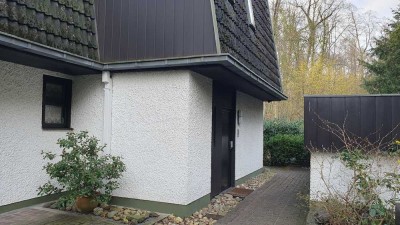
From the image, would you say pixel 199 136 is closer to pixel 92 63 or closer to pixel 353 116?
pixel 92 63

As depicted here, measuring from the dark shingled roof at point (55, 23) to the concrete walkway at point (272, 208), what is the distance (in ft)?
14.7

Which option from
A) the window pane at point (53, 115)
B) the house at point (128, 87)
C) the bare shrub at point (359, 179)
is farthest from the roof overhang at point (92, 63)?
the bare shrub at point (359, 179)

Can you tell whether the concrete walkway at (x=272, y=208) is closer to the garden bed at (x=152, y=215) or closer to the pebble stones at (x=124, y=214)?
the garden bed at (x=152, y=215)

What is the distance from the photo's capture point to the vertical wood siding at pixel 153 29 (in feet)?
20.9

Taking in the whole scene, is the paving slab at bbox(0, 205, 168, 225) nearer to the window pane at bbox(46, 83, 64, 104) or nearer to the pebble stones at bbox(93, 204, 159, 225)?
the pebble stones at bbox(93, 204, 159, 225)

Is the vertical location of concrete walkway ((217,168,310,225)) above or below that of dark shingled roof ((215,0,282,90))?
below

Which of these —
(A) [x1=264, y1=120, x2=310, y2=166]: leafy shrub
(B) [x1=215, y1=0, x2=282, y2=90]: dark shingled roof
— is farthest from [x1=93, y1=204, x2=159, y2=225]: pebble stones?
(A) [x1=264, y1=120, x2=310, y2=166]: leafy shrub

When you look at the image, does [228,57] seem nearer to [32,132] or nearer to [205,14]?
[205,14]

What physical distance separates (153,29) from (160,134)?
210 cm

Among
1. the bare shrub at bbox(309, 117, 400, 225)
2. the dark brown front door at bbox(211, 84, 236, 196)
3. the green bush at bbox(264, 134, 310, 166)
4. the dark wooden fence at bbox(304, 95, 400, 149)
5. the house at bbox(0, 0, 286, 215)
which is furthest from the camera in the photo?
the green bush at bbox(264, 134, 310, 166)

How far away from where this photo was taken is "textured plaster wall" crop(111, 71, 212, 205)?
657 cm

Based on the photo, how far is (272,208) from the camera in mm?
7480

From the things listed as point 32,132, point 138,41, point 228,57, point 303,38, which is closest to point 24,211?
point 32,132

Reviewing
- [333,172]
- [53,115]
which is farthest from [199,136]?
[53,115]
